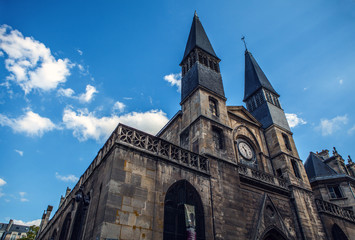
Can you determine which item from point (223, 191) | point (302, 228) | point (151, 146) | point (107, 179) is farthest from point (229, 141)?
point (107, 179)

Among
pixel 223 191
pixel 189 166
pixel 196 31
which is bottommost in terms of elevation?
pixel 223 191

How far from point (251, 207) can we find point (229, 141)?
3.73 meters

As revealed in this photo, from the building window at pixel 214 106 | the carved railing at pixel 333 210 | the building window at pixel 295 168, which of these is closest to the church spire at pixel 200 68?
the building window at pixel 214 106

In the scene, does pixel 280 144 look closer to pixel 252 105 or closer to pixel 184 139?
pixel 252 105

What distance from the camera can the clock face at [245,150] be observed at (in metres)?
16.9

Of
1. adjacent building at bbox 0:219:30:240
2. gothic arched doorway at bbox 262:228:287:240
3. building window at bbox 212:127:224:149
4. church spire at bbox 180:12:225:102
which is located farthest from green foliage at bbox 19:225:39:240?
adjacent building at bbox 0:219:30:240

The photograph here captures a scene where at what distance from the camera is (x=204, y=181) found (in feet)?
37.3

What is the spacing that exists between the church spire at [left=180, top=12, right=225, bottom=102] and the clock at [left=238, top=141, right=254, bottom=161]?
12.2 ft

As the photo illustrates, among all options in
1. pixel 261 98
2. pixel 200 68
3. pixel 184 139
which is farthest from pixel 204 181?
pixel 261 98

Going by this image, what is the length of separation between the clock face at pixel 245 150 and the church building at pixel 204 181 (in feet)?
0.29

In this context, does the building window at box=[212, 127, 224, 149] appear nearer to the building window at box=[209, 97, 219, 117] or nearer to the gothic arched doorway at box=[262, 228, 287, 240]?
the building window at box=[209, 97, 219, 117]

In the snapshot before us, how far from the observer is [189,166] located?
438 inches

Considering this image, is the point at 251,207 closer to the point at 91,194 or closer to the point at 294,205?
the point at 294,205

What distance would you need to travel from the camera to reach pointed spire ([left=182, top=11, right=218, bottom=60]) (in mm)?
19078
